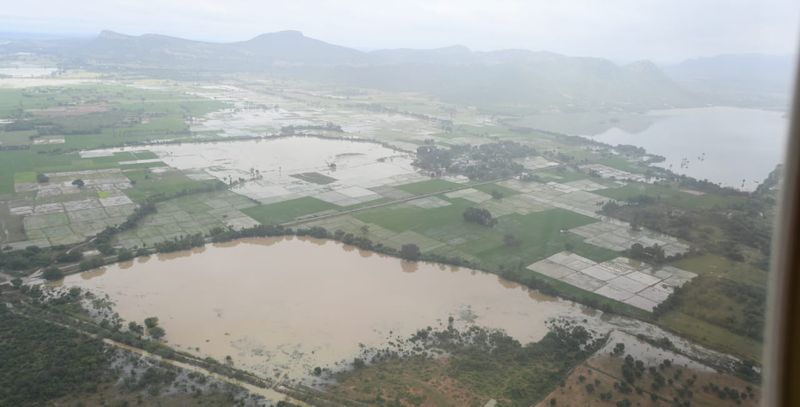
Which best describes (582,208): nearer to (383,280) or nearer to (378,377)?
(383,280)

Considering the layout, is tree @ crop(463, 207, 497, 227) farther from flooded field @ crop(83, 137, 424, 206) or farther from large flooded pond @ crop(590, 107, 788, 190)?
large flooded pond @ crop(590, 107, 788, 190)

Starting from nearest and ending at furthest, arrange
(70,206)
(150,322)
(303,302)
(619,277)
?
(150,322) < (303,302) < (619,277) < (70,206)

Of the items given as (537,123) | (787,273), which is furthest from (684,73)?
(787,273)

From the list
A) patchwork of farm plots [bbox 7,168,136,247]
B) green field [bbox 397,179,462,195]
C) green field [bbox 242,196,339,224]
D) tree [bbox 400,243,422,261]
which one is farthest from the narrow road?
green field [bbox 397,179,462,195]

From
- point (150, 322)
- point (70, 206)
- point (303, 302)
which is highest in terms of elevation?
point (303, 302)

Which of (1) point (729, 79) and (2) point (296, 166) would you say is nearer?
(2) point (296, 166)

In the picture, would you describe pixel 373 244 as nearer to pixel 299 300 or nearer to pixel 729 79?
pixel 299 300

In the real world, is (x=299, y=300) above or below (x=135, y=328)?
above

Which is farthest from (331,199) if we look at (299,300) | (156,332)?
(156,332)
